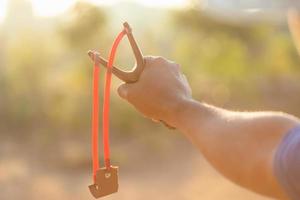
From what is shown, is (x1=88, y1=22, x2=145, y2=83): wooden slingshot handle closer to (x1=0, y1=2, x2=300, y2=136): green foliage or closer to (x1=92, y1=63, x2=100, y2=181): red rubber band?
(x1=92, y1=63, x2=100, y2=181): red rubber band

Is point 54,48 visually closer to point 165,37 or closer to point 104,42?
point 104,42

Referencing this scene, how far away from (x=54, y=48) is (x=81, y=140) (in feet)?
4.34

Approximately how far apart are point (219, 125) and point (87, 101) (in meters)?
6.89

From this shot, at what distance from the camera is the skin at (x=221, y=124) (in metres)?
1.11

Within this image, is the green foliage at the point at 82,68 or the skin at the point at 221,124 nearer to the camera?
the skin at the point at 221,124

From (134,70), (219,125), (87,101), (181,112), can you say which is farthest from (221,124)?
(87,101)

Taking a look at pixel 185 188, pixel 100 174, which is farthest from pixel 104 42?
pixel 100 174

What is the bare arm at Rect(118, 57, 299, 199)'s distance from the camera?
1.11m

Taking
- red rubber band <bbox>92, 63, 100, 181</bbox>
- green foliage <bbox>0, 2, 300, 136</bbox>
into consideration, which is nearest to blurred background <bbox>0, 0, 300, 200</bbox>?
green foliage <bbox>0, 2, 300, 136</bbox>

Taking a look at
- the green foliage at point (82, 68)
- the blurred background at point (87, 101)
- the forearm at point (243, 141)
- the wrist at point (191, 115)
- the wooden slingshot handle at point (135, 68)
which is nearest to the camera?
the forearm at point (243, 141)

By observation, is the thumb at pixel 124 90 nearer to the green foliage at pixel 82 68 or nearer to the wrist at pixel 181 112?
the wrist at pixel 181 112

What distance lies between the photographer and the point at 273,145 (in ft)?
3.61

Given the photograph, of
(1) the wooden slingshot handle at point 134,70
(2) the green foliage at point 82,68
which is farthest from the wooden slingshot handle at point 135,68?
(2) the green foliage at point 82,68

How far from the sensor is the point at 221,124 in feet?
3.95
